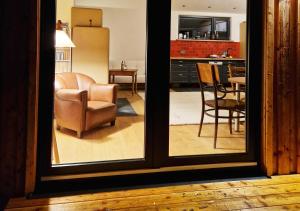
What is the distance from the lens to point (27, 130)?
220 cm

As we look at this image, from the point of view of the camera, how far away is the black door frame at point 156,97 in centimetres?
230

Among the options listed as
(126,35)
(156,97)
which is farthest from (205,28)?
(156,97)

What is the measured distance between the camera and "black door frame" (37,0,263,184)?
2299 millimetres

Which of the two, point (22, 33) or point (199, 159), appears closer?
point (22, 33)

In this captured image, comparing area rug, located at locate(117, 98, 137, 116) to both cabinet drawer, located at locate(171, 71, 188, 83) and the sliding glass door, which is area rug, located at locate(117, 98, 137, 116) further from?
cabinet drawer, located at locate(171, 71, 188, 83)

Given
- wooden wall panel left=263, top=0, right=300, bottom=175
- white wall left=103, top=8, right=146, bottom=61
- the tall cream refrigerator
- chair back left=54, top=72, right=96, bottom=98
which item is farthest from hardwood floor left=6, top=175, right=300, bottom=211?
white wall left=103, top=8, right=146, bottom=61

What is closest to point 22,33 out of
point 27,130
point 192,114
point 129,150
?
point 27,130

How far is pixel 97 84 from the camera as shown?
4621mm

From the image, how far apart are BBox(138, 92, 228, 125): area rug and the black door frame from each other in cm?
208

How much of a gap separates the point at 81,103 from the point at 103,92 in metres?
0.81

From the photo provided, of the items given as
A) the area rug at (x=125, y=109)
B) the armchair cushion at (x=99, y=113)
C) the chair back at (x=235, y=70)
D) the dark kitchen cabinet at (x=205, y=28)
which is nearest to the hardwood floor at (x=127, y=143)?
the armchair cushion at (x=99, y=113)

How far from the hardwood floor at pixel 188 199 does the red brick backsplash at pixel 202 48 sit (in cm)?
739

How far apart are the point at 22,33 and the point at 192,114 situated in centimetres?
370

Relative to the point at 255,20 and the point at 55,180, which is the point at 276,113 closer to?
the point at 255,20
